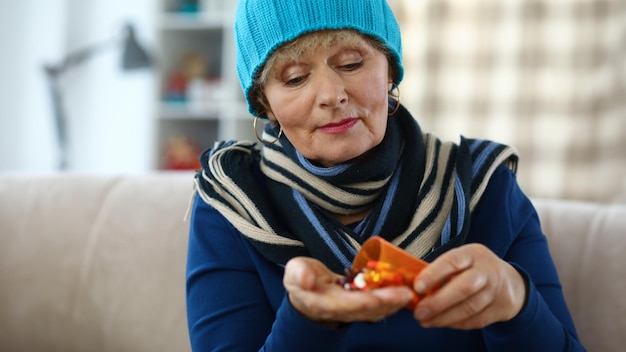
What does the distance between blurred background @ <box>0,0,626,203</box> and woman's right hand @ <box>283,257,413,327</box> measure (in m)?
2.75

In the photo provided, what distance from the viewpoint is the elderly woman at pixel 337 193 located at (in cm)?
107

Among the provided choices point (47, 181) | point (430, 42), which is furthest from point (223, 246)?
point (430, 42)

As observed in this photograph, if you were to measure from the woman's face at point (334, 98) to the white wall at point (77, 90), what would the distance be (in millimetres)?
2819

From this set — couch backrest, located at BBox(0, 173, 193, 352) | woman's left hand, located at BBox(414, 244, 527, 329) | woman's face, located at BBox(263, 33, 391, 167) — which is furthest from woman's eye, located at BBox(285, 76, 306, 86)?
couch backrest, located at BBox(0, 173, 193, 352)

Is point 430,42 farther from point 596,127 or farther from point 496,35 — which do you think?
point 596,127

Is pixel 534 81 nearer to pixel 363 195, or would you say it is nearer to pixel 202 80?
pixel 202 80

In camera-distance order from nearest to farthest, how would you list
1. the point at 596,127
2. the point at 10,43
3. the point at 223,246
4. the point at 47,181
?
1. the point at 223,246
2. the point at 47,181
3. the point at 596,127
4. the point at 10,43

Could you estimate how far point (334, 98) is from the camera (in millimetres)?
1043

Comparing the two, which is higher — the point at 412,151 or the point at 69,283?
the point at 412,151

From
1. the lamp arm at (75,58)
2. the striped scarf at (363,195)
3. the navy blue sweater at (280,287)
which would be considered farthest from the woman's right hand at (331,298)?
the lamp arm at (75,58)

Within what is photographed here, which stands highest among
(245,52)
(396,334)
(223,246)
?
(245,52)

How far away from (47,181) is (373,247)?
1.14 m

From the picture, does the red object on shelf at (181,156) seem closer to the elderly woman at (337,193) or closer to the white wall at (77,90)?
the white wall at (77,90)

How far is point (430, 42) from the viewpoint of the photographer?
3.55 meters
